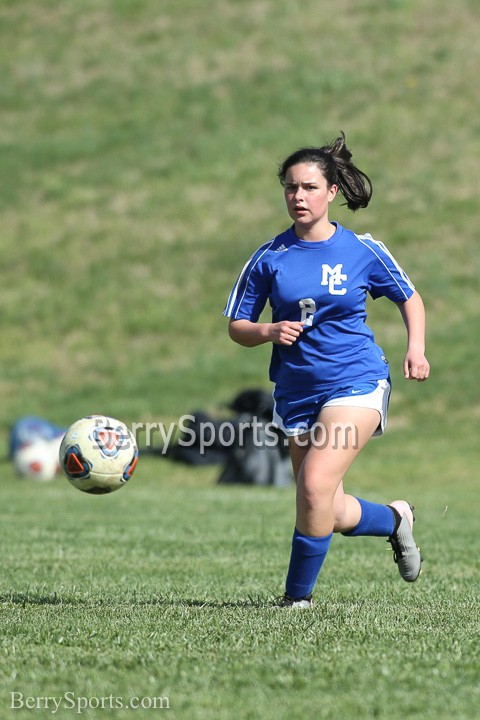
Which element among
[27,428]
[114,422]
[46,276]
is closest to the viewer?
[114,422]

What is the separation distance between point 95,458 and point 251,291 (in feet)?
4.10

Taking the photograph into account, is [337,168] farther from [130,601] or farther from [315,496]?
[130,601]

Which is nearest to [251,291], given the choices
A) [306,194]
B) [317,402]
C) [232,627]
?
[306,194]

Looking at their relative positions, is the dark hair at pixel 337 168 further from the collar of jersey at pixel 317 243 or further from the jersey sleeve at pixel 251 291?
the jersey sleeve at pixel 251 291

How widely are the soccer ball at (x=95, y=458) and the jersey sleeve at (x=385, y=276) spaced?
1.63 metres

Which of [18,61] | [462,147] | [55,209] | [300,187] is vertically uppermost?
[18,61]

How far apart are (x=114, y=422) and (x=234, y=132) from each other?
23813 mm

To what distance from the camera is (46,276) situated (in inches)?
1056

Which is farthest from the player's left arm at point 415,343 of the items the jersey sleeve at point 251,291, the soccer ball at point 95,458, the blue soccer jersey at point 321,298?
the soccer ball at point 95,458

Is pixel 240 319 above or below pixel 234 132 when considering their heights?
below

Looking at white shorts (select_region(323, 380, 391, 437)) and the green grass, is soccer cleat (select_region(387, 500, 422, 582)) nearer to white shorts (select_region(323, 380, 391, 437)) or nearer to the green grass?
the green grass

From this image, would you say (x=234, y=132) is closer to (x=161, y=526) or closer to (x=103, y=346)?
(x=103, y=346)

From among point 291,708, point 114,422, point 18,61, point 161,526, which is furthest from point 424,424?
point 18,61

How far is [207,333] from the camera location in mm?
24734
